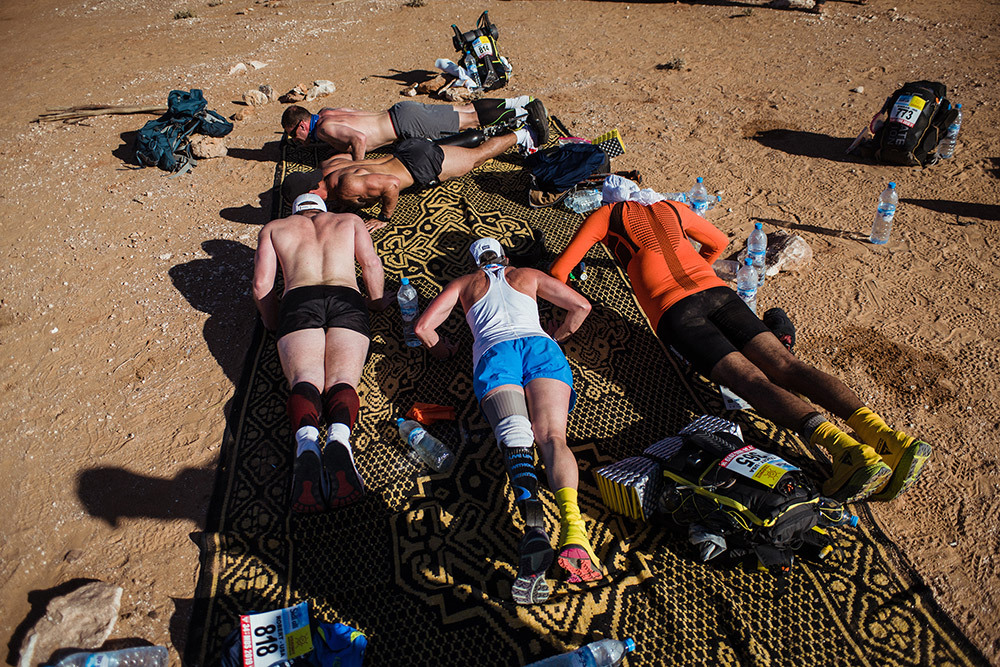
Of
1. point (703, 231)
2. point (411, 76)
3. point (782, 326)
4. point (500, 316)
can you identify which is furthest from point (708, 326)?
point (411, 76)

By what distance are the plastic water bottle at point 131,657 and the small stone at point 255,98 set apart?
8166 millimetres

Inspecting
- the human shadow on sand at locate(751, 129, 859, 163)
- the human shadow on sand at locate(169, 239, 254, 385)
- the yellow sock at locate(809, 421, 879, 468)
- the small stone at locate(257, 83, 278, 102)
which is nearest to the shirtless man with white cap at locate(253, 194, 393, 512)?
the human shadow on sand at locate(169, 239, 254, 385)

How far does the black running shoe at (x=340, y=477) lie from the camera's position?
380 cm

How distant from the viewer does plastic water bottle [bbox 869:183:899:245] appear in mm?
5629

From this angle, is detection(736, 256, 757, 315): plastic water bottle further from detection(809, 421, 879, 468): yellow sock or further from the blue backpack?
the blue backpack

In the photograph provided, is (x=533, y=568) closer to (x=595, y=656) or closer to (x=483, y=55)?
(x=595, y=656)

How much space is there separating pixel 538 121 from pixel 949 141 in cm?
460

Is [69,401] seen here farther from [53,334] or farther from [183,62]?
[183,62]

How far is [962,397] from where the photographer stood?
4.25 meters

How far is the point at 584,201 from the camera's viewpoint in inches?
247

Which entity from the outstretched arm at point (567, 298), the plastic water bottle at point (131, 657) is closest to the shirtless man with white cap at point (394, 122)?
the outstretched arm at point (567, 298)

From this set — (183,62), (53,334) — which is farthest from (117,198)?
(183,62)

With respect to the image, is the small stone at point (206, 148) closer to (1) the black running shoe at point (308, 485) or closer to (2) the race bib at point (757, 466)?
(1) the black running shoe at point (308, 485)

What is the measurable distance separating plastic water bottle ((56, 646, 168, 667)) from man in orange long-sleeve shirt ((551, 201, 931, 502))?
3694 millimetres
